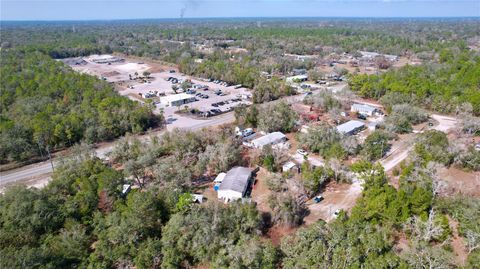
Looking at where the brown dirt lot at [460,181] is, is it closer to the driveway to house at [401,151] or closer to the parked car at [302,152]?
the driveway to house at [401,151]

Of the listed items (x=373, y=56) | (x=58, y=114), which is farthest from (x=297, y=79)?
(x=58, y=114)

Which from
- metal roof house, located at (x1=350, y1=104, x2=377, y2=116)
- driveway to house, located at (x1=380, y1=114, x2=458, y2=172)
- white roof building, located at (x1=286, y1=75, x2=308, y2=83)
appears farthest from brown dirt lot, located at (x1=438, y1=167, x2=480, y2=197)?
white roof building, located at (x1=286, y1=75, x2=308, y2=83)

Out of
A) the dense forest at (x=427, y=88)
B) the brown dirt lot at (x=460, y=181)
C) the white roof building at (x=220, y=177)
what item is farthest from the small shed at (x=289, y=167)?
the dense forest at (x=427, y=88)

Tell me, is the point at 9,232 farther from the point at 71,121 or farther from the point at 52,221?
the point at 71,121

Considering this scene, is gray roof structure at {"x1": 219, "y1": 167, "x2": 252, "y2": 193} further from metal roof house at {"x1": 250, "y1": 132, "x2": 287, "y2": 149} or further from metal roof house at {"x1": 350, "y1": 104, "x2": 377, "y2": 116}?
metal roof house at {"x1": 350, "y1": 104, "x2": 377, "y2": 116}

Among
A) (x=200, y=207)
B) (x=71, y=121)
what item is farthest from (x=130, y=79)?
(x=200, y=207)

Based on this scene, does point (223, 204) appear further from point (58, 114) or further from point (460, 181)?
point (58, 114)
